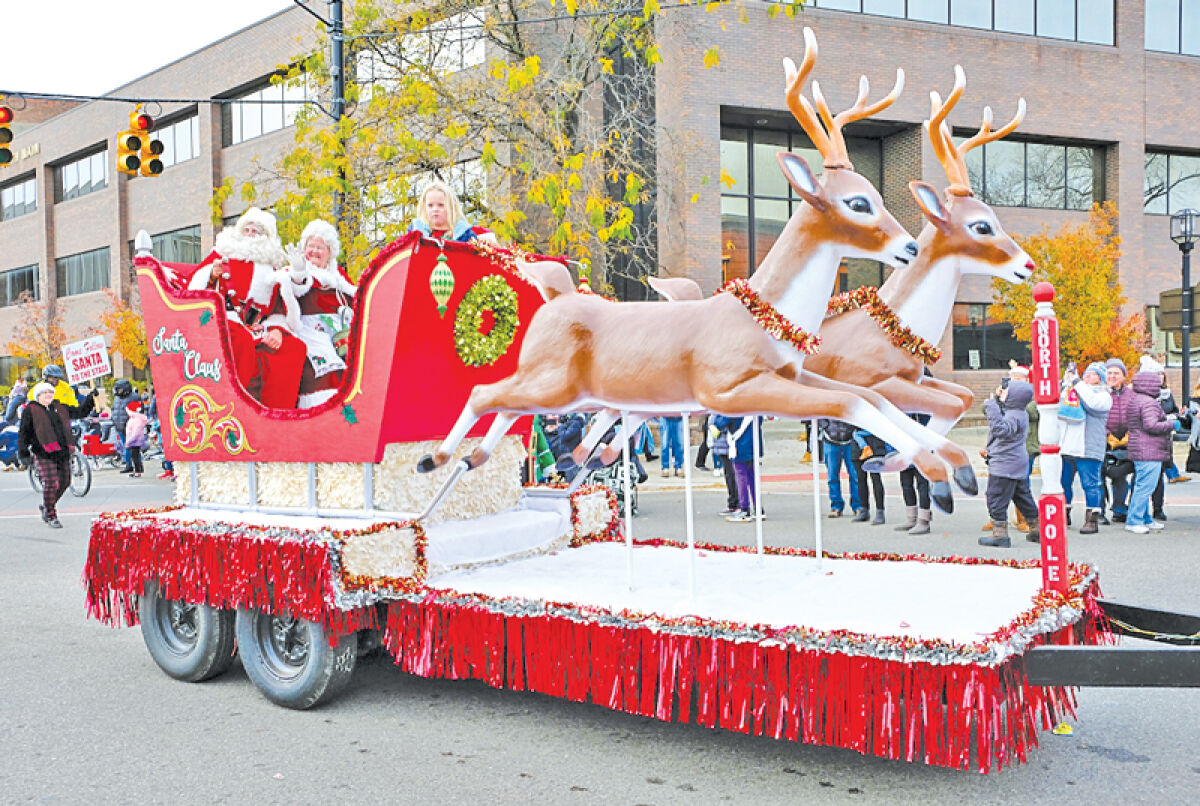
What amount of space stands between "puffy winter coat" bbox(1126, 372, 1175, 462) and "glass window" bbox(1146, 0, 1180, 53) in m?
21.5

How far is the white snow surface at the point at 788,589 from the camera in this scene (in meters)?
3.81

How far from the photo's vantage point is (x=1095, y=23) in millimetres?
26469

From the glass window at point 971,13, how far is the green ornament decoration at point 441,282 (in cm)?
2371

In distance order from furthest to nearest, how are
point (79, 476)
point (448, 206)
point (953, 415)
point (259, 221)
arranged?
point (79, 476)
point (259, 221)
point (448, 206)
point (953, 415)

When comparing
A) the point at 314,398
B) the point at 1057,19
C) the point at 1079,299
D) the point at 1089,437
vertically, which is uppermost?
the point at 1057,19

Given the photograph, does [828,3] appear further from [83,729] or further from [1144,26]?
[83,729]

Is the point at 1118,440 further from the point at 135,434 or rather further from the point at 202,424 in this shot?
the point at 135,434

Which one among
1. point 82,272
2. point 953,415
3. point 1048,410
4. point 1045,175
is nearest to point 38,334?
point 82,272

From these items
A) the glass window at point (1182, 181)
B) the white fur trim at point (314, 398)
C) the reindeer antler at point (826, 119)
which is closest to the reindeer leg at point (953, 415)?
the reindeer antler at point (826, 119)

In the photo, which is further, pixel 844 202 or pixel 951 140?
pixel 951 140

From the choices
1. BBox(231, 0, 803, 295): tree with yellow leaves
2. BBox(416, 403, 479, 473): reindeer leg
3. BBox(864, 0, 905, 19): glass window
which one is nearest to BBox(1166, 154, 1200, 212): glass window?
BBox(864, 0, 905, 19): glass window

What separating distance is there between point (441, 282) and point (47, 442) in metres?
8.66

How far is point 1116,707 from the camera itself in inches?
185

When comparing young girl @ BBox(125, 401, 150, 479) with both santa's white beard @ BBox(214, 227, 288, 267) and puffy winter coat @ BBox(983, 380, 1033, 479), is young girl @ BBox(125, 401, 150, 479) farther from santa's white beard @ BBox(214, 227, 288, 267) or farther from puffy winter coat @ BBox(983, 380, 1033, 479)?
puffy winter coat @ BBox(983, 380, 1033, 479)
